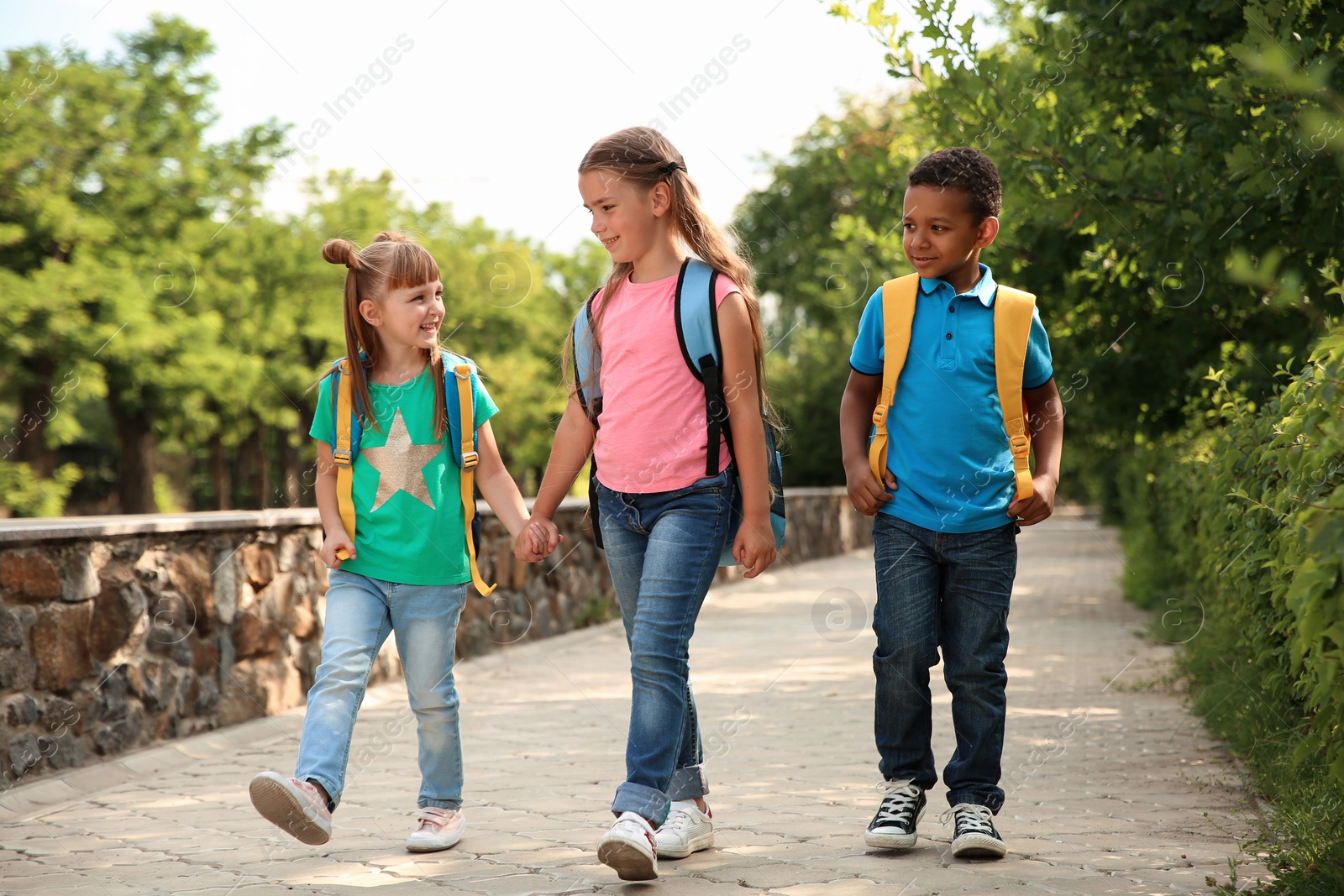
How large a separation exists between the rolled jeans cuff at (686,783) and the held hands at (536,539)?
738 mm

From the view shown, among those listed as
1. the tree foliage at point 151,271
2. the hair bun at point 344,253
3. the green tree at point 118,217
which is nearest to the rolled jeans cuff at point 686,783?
the hair bun at point 344,253

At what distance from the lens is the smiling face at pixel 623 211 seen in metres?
3.38

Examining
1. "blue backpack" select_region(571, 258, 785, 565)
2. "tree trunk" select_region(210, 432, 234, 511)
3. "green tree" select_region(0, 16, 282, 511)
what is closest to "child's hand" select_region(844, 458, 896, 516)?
"blue backpack" select_region(571, 258, 785, 565)

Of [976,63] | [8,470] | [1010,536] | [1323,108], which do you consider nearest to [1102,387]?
[976,63]

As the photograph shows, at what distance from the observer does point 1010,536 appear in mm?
3518

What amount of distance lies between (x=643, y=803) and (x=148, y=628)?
3148 mm

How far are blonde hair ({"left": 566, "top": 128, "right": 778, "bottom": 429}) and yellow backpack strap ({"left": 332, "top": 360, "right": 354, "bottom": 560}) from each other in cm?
76

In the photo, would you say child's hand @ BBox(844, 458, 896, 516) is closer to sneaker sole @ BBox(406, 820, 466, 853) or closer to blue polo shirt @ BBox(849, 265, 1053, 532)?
blue polo shirt @ BBox(849, 265, 1053, 532)

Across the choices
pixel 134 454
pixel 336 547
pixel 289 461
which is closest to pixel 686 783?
pixel 336 547

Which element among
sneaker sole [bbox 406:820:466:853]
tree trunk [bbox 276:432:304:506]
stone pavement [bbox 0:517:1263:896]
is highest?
tree trunk [bbox 276:432:304:506]

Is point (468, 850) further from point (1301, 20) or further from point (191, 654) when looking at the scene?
point (1301, 20)

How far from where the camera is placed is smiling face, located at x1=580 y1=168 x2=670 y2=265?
3375 millimetres

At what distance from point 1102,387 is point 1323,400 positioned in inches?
222

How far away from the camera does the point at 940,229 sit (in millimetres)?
3502
